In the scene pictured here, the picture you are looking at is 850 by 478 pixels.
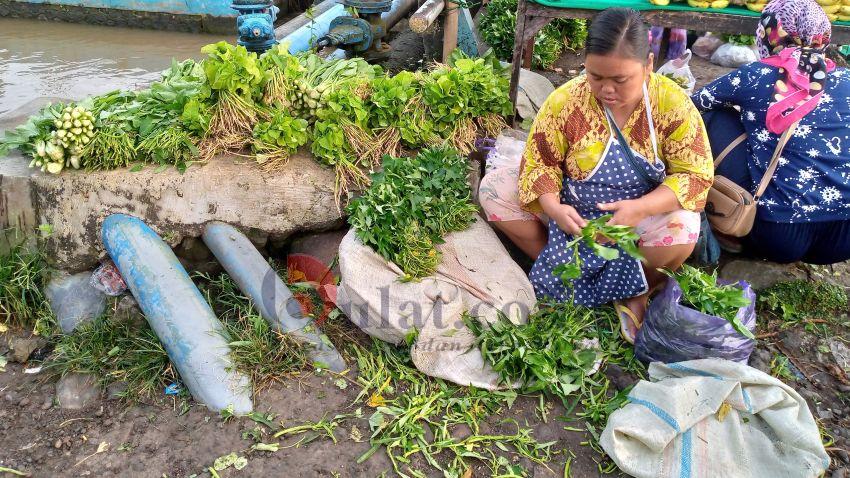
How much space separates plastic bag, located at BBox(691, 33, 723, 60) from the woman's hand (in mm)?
5094

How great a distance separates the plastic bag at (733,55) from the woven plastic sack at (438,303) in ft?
16.1

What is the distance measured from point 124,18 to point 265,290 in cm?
771

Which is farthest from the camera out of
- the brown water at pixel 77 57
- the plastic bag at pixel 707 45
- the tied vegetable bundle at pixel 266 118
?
the plastic bag at pixel 707 45

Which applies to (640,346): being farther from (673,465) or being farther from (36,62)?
(36,62)

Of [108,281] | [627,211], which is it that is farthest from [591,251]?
[108,281]

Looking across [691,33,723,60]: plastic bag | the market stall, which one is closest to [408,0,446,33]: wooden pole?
the market stall

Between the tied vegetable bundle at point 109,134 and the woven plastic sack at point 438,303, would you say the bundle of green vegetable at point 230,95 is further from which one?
the woven plastic sack at point 438,303

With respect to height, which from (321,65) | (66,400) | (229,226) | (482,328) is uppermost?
(321,65)

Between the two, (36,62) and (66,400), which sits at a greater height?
(36,62)

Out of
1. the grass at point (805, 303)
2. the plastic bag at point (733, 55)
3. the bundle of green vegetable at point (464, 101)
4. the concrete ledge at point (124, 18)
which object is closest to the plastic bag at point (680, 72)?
the bundle of green vegetable at point (464, 101)

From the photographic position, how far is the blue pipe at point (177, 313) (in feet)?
8.80

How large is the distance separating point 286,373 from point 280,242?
1.06 m

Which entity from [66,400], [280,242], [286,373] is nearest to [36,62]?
[280,242]

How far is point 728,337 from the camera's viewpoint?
261cm
